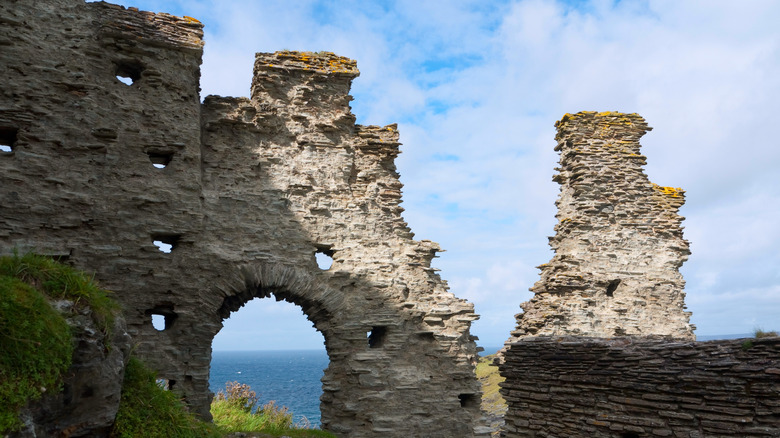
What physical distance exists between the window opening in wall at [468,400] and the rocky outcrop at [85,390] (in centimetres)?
661

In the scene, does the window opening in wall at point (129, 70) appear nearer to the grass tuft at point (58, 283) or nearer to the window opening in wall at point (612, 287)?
the grass tuft at point (58, 283)

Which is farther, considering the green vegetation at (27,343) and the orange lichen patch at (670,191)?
the orange lichen patch at (670,191)

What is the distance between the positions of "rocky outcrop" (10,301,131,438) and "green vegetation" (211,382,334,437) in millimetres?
4143

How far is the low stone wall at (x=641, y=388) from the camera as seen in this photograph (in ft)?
17.5

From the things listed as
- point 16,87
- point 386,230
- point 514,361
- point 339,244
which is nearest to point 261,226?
point 339,244

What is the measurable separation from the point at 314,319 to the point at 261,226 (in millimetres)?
1936

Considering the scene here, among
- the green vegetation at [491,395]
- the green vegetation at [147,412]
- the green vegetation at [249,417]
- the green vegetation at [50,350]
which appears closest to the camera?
the green vegetation at [50,350]

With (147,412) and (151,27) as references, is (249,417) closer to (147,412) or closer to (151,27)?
(147,412)

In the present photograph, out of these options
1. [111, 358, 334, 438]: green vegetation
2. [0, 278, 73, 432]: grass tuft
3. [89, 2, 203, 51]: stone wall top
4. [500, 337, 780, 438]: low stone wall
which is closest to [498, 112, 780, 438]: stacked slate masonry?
[500, 337, 780, 438]: low stone wall

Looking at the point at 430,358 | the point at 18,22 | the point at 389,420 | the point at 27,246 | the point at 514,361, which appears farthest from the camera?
the point at 430,358

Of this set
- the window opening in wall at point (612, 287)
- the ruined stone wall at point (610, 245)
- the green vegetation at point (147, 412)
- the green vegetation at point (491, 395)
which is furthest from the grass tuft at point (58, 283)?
the green vegetation at point (491, 395)

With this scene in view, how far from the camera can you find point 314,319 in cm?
1076

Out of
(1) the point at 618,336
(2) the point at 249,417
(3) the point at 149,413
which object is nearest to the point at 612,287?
(1) the point at 618,336

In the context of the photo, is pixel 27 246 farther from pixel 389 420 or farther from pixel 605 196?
pixel 605 196
